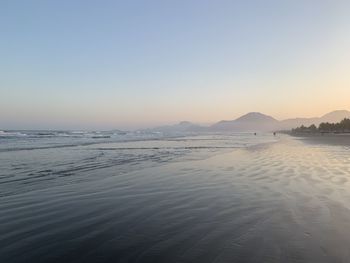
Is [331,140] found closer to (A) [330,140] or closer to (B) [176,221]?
(A) [330,140]

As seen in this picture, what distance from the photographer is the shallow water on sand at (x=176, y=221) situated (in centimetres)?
564

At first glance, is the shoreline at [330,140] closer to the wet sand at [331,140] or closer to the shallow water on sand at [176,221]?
the wet sand at [331,140]

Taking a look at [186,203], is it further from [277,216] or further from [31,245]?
[31,245]

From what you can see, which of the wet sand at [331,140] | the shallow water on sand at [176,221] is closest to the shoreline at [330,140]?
the wet sand at [331,140]

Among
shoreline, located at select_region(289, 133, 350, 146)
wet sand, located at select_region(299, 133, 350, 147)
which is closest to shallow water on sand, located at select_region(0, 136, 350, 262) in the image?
wet sand, located at select_region(299, 133, 350, 147)

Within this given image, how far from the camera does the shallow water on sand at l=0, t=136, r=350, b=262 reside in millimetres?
5641

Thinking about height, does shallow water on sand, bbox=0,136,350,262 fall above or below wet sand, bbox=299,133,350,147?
below

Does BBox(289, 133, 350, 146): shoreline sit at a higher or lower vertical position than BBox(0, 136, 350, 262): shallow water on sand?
higher

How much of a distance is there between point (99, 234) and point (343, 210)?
227 inches

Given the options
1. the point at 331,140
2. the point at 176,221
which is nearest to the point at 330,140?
the point at 331,140

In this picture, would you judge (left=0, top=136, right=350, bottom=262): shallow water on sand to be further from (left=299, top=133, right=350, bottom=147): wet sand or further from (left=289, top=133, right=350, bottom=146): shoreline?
(left=289, top=133, right=350, bottom=146): shoreline

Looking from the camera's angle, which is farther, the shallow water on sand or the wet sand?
the wet sand

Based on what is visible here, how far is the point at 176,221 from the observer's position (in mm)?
7668

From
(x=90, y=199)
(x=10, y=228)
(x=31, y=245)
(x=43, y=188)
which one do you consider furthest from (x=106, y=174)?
(x=31, y=245)
